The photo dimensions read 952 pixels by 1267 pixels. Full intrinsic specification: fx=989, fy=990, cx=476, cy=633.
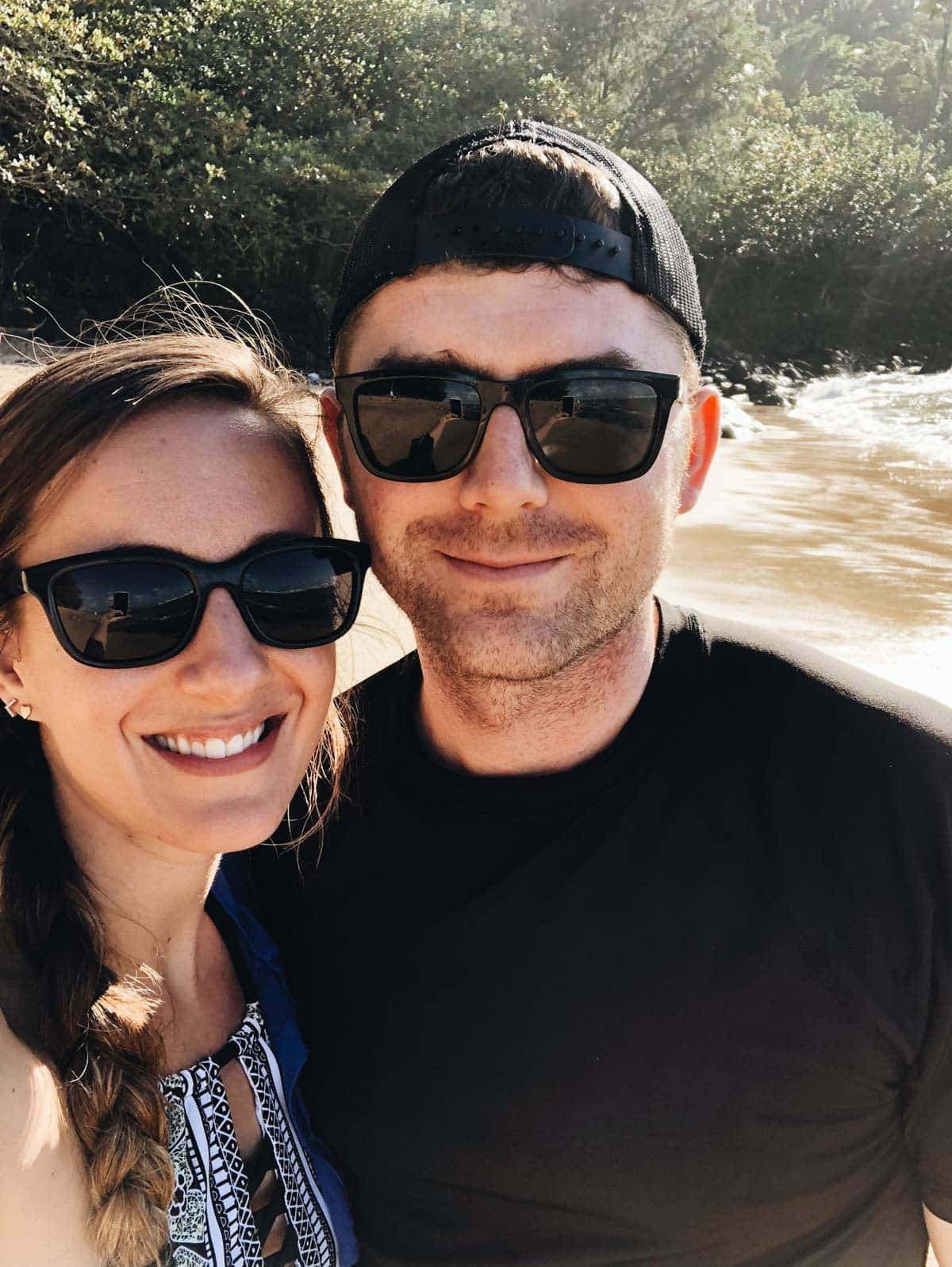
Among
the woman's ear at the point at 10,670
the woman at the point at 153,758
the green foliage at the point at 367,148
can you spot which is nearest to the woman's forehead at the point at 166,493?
the woman at the point at 153,758

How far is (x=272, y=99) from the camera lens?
17797mm

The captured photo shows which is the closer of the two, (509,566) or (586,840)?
(586,840)

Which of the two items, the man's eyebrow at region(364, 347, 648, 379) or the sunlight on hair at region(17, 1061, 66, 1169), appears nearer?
the sunlight on hair at region(17, 1061, 66, 1169)

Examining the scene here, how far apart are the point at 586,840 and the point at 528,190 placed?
1180mm

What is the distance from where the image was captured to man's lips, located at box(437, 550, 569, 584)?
5.90ft

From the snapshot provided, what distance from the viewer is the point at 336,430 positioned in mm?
2037

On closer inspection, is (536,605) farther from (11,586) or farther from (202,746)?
(11,586)

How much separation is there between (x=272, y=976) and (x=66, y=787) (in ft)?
1.75

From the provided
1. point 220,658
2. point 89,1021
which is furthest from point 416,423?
point 89,1021

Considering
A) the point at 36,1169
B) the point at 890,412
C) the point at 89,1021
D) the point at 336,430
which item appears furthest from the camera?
the point at 890,412

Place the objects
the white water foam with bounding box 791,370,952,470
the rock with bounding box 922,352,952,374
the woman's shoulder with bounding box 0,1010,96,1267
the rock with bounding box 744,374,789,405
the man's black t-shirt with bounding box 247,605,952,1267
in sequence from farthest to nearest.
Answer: the rock with bounding box 922,352,952,374 < the rock with bounding box 744,374,789,405 < the white water foam with bounding box 791,370,952,470 < the man's black t-shirt with bounding box 247,605,952,1267 < the woman's shoulder with bounding box 0,1010,96,1267

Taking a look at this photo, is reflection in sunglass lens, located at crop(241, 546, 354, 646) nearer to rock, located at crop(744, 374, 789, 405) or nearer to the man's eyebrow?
the man's eyebrow

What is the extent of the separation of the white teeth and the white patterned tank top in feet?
1.80

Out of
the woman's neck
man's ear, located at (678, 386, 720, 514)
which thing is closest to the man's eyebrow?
man's ear, located at (678, 386, 720, 514)
